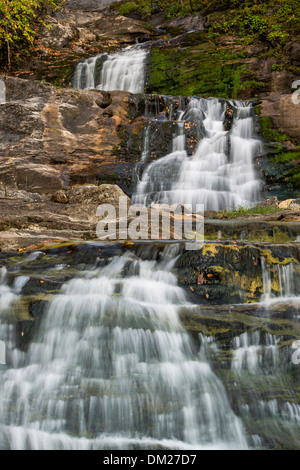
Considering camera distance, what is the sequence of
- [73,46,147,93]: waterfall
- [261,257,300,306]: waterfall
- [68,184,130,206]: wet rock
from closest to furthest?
1. [261,257,300,306]: waterfall
2. [68,184,130,206]: wet rock
3. [73,46,147,93]: waterfall

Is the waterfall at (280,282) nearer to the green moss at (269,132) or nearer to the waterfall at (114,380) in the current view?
the waterfall at (114,380)

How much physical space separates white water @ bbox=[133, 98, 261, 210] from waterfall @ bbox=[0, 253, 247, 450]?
21.3 feet

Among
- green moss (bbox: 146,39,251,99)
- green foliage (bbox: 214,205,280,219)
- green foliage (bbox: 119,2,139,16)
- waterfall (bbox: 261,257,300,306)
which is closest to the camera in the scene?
waterfall (bbox: 261,257,300,306)

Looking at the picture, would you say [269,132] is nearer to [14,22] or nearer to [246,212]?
[246,212]

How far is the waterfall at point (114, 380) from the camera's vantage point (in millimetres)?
3129

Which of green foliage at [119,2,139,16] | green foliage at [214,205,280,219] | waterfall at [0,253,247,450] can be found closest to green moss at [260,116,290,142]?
green foliage at [214,205,280,219]

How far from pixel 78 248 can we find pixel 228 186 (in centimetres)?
712

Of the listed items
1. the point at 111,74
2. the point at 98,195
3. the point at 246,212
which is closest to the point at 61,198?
the point at 98,195

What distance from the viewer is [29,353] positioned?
151 inches

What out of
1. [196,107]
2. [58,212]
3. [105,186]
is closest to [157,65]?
[196,107]

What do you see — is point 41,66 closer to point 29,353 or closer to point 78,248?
point 78,248

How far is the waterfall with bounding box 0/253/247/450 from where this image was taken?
3.13 meters

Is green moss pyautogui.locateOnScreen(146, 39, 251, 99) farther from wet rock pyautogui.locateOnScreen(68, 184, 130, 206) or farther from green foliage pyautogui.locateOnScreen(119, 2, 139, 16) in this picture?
green foliage pyautogui.locateOnScreen(119, 2, 139, 16)

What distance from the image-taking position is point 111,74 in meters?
17.0
